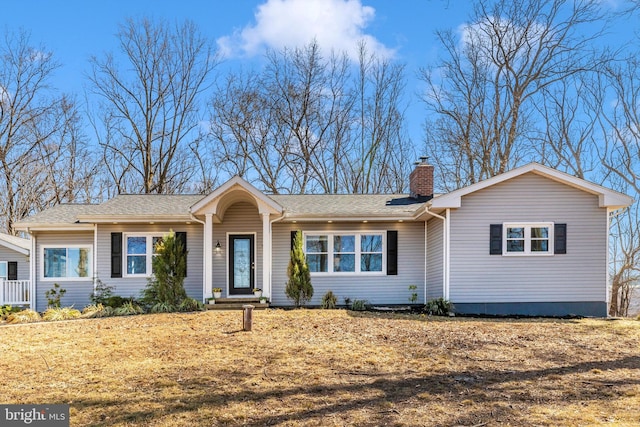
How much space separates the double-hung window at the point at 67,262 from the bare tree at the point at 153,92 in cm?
996

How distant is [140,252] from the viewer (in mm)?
13680

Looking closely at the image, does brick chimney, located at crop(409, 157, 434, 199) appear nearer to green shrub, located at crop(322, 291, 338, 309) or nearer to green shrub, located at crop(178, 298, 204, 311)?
green shrub, located at crop(322, 291, 338, 309)

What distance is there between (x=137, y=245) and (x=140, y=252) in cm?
23

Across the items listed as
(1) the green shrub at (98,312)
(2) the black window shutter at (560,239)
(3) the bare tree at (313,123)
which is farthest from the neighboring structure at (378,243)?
(3) the bare tree at (313,123)

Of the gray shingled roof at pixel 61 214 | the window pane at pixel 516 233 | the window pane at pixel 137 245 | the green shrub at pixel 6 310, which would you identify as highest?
the gray shingled roof at pixel 61 214

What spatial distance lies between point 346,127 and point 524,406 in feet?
69.3

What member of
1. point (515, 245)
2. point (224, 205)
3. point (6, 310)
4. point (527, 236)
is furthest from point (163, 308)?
point (527, 236)

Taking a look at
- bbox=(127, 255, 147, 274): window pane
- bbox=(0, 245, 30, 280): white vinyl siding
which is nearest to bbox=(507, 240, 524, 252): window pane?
bbox=(127, 255, 147, 274): window pane

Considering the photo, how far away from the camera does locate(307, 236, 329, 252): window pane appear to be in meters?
13.7

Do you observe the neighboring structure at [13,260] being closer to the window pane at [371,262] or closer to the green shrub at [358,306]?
the green shrub at [358,306]

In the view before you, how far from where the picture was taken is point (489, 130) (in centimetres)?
2234

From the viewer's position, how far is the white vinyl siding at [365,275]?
13531mm

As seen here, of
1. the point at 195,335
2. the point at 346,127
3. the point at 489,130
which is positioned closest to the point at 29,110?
the point at 346,127

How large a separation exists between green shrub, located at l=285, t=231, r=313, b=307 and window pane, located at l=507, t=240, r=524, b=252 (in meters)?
5.32
